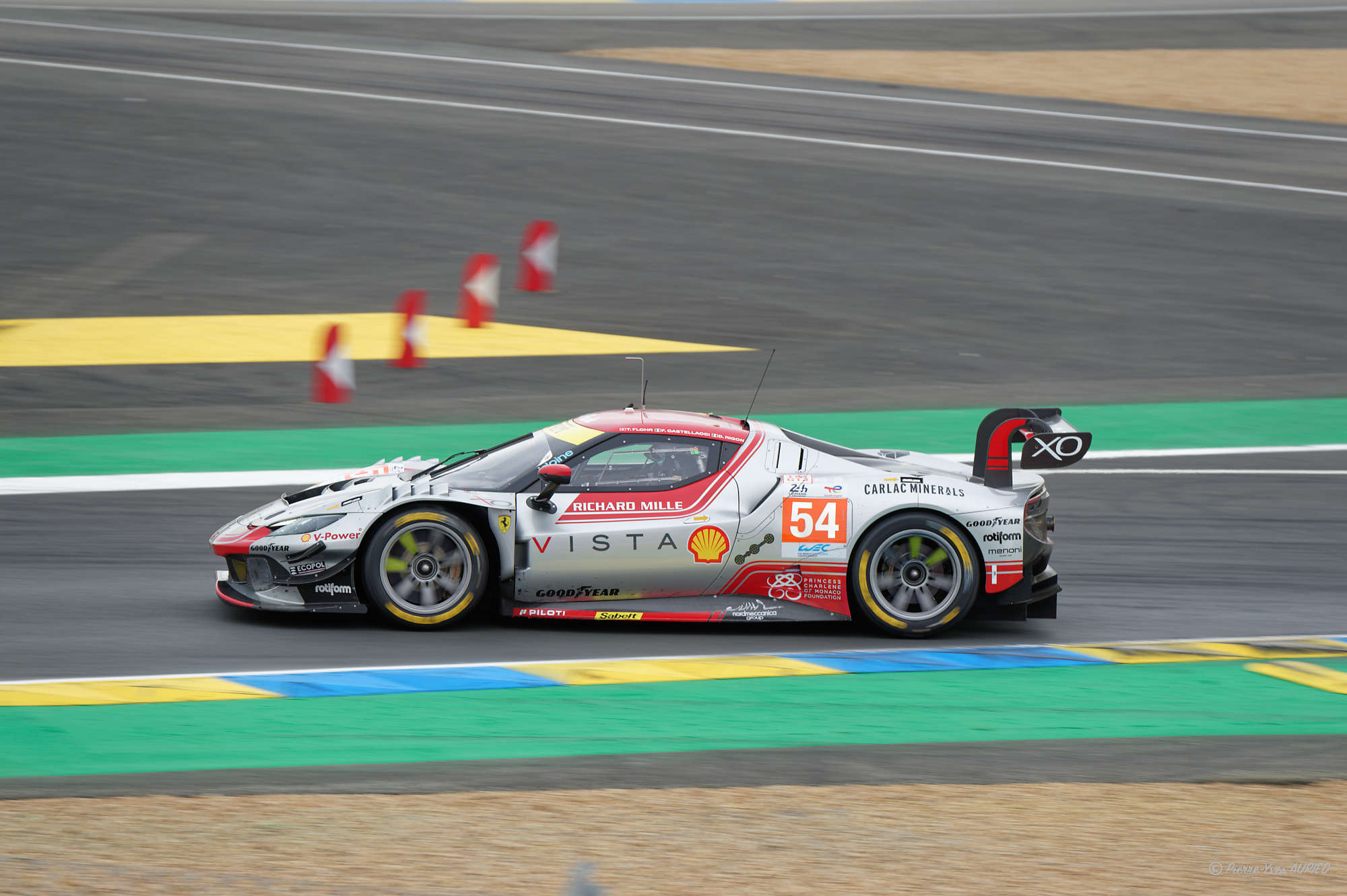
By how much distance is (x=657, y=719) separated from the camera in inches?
296

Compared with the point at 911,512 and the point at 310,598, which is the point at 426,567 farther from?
the point at 911,512

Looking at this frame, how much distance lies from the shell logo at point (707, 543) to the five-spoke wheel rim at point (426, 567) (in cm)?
119

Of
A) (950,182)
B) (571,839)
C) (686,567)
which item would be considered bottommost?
(571,839)

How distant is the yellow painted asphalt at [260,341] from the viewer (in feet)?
51.7

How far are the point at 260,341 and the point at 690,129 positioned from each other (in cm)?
1098

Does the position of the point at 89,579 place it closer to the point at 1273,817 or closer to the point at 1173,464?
the point at 1273,817

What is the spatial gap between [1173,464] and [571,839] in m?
8.44

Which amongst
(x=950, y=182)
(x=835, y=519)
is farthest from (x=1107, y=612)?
(x=950, y=182)

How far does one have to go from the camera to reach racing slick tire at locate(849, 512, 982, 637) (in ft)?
28.5

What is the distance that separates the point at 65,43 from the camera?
29734 mm

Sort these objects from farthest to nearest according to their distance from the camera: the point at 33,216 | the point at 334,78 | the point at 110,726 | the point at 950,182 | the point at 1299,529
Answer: the point at 334,78 < the point at 950,182 < the point at 33,216 < the point at 1299,529 < the point at 110,726

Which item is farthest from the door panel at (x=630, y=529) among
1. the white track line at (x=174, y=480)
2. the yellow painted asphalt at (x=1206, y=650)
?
the white track line at (x=174, y=480)

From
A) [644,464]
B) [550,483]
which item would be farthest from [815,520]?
[550,483]

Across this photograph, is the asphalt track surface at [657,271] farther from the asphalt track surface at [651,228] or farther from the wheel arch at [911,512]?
the wheel arch at [911,512]
